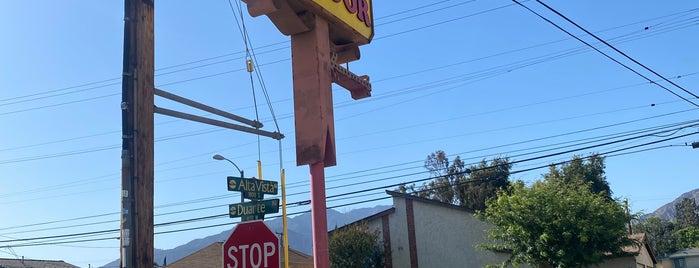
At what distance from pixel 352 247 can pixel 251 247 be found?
78.2 ft

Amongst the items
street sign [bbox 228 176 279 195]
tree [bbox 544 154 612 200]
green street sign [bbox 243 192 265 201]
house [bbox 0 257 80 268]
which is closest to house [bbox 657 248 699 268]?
tree [bbox 544 154 612 200]

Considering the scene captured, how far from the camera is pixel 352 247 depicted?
30.0 meters

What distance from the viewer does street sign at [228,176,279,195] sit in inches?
704

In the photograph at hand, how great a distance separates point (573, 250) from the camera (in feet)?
80.9

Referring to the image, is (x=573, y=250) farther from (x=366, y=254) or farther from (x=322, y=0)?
(x=322, y=0)

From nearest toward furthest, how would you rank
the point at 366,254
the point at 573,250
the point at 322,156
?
1. the point at 322,156
2. the point at 573,250
3. the point at 366,254

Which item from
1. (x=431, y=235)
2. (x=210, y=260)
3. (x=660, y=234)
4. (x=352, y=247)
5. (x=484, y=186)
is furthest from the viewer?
(x=660, y=234)

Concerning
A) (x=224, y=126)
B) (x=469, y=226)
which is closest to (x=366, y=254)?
(x=469, y=226)

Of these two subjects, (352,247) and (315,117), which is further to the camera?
(352,247)

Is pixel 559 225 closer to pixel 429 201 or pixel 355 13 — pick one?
pixel 429 201

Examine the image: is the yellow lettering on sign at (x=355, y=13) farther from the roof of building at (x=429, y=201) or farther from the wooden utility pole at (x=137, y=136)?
the roof of building at (x=429, y=201)

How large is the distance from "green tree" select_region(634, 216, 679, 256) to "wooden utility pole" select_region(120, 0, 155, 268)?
84622mm

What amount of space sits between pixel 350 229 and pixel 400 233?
9.59ft

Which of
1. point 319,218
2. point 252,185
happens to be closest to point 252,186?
point 252,185
